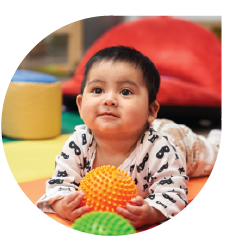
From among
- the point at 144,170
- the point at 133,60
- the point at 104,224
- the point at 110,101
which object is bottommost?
the point at 104,224

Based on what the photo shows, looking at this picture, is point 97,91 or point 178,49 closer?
point 97,91

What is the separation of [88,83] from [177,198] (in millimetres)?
349

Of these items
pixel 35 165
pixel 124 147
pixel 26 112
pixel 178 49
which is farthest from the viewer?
pixel 178 49

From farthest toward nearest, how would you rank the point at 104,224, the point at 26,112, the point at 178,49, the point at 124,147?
the point at 178,49
the point at 26,112
the point at 124,147
the point at 104,224

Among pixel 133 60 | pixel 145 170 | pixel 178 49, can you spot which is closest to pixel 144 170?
pixel 145 170

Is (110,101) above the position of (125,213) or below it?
above

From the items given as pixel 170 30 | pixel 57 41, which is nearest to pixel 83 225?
pixel 170 30

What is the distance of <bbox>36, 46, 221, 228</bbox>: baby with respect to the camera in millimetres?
659

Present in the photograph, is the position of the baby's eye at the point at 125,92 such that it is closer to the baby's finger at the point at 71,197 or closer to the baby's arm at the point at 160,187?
the baby's arm at the point at 160,187

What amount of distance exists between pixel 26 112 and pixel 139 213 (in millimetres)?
922

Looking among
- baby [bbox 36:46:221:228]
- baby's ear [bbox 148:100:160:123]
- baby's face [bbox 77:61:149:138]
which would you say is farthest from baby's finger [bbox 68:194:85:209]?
baby's ear [bbox 148:100:160:123]

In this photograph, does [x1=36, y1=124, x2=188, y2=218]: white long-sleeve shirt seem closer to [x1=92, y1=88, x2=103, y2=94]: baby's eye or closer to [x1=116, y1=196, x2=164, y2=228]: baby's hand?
[x1=116, y1=196, x2=164, y2=228]: baby's hand

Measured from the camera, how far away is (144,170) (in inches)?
29.4

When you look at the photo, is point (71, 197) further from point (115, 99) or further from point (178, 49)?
point (178, 49)
